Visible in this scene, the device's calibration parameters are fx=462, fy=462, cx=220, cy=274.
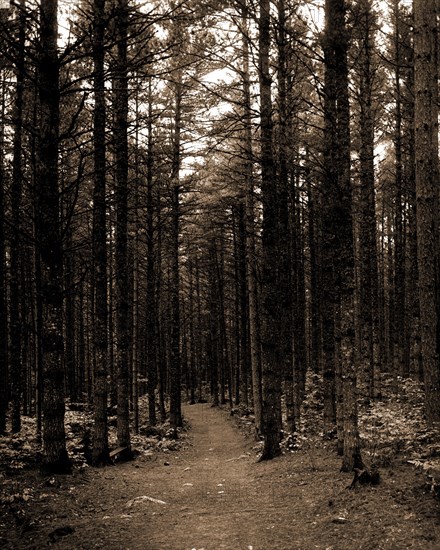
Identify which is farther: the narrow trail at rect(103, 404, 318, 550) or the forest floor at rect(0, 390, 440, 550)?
the narrow trail at rect(103, 404, 318, 550)

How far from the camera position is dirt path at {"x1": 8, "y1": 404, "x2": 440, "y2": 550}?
5.28 metres

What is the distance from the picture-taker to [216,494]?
834cm

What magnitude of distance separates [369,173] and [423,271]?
7871mm

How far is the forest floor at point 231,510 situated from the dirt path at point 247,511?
0.01m

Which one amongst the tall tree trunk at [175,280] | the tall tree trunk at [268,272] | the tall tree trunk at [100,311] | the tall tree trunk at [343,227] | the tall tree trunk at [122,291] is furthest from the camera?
the tall tree trunk at [175,280]

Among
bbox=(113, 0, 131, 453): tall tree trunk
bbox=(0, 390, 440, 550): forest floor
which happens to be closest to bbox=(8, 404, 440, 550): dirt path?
bbox=(0, 390, 440, 550): forest floor

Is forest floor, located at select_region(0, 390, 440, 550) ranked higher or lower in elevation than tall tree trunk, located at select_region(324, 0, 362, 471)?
lower

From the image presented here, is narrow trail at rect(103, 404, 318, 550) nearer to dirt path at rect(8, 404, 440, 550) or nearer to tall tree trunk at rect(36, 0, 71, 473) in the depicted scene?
dirt path at rect(8, 404, 440, 550)

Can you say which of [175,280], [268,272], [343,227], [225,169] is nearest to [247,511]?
[343,227]

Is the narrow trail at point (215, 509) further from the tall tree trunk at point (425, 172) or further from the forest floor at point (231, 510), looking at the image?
the tall tree trunk at point (425, 172)

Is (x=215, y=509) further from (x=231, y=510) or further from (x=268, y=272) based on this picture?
(x=268, y=272)

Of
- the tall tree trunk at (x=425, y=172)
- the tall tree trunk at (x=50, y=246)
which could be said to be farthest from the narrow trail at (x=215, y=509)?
the tall tree trunk at (x=425, y=172)

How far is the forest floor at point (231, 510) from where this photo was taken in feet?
17.4

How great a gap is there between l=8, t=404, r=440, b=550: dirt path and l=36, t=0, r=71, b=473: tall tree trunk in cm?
112
